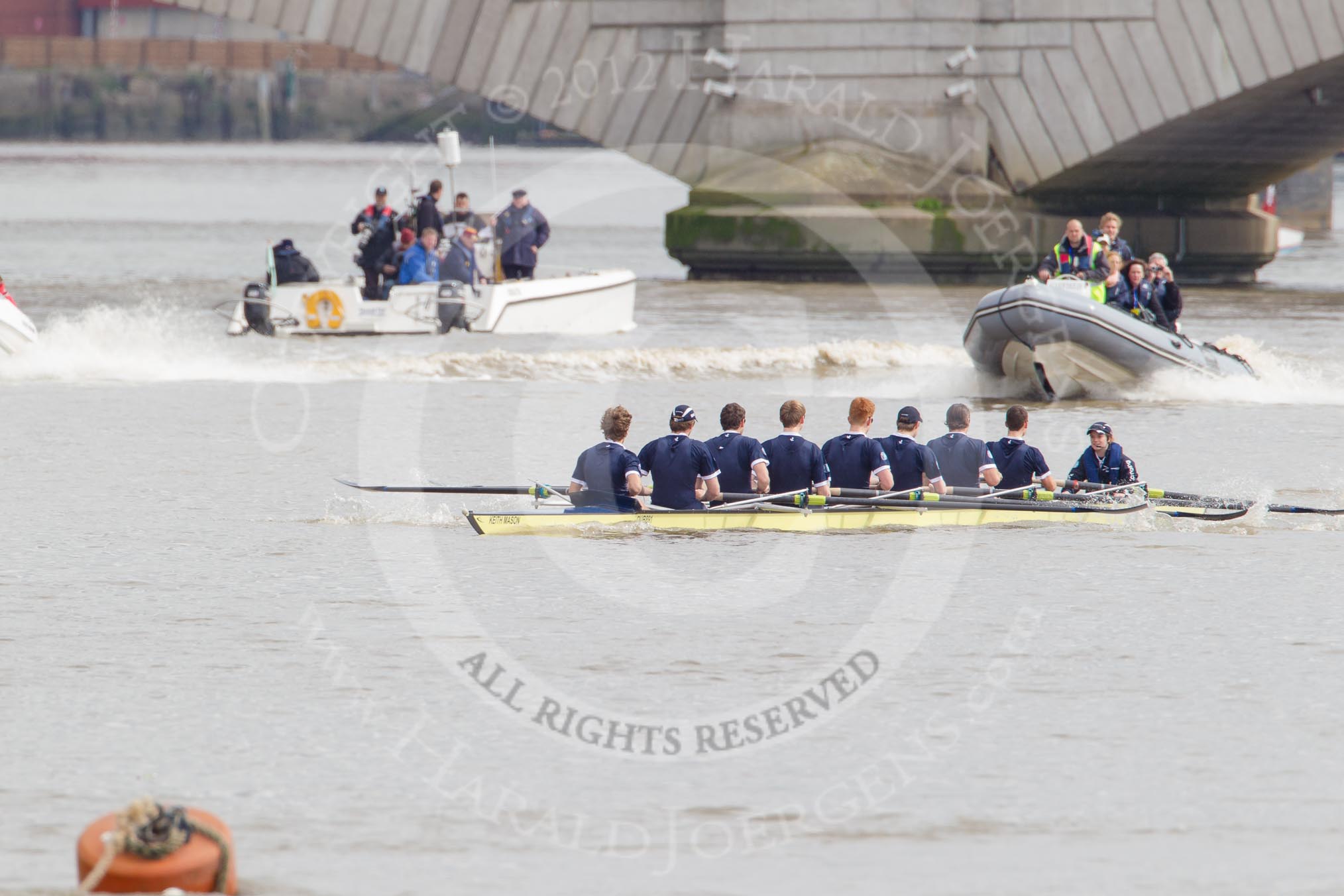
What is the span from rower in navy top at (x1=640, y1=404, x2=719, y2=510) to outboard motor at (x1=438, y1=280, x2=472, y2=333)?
15.7 m

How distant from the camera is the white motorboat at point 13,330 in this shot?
27.2 m

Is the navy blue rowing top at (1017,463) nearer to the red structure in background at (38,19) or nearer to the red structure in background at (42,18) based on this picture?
the red structure in background at (42,18)

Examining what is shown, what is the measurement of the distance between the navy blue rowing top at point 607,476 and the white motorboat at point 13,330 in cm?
1401

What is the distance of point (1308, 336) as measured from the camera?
113 ft

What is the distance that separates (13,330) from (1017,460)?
1564cm

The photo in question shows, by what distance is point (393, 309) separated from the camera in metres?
31.2

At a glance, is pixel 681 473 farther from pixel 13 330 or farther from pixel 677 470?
pixel 13 330

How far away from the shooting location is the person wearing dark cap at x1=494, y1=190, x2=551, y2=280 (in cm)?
3152

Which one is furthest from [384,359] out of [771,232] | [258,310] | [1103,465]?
[771,232]

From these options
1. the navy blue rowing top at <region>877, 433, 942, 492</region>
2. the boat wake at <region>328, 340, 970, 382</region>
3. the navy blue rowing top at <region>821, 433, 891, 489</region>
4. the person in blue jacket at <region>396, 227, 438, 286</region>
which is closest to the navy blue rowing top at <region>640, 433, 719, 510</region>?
the navy blue rowing top at <region>821, 433, 891, 489</region>

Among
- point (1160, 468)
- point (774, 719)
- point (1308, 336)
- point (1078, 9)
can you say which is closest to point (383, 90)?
point (1078, 9)

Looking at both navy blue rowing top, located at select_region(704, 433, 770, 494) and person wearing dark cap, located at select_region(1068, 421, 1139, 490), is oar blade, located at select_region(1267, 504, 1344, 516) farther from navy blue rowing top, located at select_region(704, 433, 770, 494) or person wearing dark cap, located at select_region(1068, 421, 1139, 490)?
navy blue rowing top, located at select_region(704, 433, 770, 494)

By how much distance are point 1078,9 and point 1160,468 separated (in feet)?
76.6

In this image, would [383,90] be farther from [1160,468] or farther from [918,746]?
[918,746]
